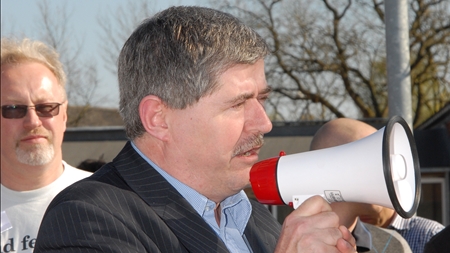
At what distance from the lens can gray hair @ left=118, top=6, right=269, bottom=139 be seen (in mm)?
2438

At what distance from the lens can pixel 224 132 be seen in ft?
8.00

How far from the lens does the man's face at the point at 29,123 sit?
4.32 m

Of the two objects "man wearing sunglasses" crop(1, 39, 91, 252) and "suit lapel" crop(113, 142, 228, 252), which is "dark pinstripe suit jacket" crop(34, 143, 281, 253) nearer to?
"suit lapel" crop(113, 142, 228, 252)

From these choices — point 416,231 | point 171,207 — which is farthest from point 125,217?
point 416,231

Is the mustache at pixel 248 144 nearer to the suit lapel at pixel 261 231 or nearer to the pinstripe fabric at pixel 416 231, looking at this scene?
the suit lapel at pixel 261 231

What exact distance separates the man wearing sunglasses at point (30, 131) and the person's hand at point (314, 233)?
224 centimetres

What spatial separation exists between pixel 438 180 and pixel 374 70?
216 inches

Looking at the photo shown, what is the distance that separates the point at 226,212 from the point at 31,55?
2413mm

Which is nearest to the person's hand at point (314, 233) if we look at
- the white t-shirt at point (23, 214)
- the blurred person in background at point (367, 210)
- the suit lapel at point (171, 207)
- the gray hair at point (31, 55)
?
the suit lapel at point (171, 207)

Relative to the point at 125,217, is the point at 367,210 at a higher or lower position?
lower

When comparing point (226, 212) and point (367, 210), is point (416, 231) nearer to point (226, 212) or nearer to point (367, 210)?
point (367, 210)

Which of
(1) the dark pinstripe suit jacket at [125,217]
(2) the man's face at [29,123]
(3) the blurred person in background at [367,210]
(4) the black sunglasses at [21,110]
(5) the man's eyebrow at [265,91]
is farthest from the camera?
(4) the black sunglasses at [21,110]

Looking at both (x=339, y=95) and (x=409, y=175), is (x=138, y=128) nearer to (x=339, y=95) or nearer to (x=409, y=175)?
(x=409, y=175)

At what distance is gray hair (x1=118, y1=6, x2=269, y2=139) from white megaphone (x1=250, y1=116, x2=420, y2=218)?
38cm
